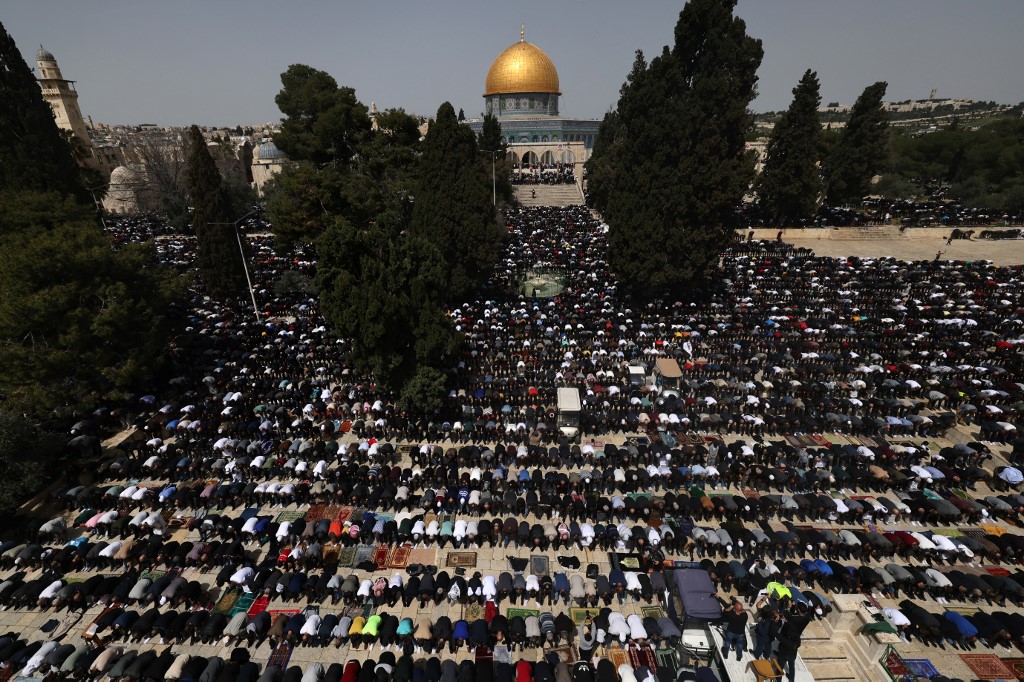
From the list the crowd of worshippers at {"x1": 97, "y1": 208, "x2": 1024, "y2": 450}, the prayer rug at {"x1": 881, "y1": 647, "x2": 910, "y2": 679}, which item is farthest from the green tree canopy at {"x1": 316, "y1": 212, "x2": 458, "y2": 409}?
the prayer rug at {"x1": 881, "y1": 647, "x2": 910, "y2": 679}

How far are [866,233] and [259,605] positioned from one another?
66285 mm

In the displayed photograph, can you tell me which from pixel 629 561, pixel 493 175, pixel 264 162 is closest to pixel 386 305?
pixel 629 561

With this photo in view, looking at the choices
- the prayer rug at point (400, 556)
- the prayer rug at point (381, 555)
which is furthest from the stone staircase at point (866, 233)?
the prayer rug at point (381, 555)

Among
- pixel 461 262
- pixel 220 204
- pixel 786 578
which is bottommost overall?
pixel 786 578

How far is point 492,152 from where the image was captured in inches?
2176

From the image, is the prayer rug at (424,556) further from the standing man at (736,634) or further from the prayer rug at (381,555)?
the standing man at (736,634)

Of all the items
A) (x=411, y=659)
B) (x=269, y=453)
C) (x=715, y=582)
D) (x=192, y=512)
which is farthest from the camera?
(x=269, y=453)

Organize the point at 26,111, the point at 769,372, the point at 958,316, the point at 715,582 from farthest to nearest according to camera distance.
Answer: the point at 958,316, the point at 26,111, the point at 769,372, the point at 715,582

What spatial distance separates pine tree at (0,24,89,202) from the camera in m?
27.6

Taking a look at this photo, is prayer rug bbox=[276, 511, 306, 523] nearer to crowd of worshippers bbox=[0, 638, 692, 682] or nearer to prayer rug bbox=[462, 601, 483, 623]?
crowd of worshippers bbox=[0, 638, 692, 682]

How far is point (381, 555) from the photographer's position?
1512cm

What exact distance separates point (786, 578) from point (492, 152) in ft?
172

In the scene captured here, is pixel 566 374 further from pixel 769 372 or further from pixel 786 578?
pixel 786 578

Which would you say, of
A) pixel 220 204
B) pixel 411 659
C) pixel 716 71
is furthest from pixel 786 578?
pixel 220 204
